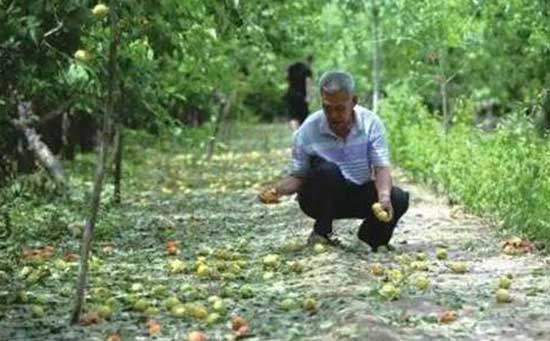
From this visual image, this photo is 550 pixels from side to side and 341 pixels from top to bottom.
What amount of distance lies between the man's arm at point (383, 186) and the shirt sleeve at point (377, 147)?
50 mm

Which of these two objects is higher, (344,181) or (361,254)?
(344,181)

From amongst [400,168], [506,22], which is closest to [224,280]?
[506,22]

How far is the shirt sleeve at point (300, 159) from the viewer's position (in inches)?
316

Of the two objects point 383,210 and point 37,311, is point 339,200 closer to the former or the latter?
Result: point 383,210

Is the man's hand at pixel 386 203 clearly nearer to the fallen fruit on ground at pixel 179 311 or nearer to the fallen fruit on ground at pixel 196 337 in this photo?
the fallen fruit on ground at pixel 179 311

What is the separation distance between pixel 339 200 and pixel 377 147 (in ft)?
1.67

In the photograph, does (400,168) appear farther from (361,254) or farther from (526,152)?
(361,254)

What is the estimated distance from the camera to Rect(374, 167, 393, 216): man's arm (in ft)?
24.8

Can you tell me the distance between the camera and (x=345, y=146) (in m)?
7.96

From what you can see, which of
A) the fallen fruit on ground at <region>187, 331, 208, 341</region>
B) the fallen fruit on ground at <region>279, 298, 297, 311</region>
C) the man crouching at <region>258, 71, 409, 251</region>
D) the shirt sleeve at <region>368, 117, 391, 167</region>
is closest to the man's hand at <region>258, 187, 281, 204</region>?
the man crouching at <region>258, 71, 409, 251</region>

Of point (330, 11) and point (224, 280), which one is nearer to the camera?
point (224, 280)

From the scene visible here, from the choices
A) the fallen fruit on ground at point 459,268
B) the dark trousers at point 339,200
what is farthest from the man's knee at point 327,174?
the fallen fruit on ground at point 459,268

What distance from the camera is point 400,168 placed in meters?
15.7

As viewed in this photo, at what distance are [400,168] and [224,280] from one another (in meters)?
8.91
